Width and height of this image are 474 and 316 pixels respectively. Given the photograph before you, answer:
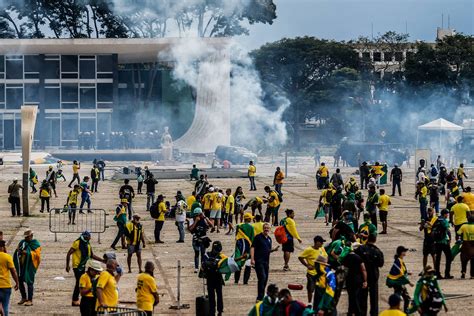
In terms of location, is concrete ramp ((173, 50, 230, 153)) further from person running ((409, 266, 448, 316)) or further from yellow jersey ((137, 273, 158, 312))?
person running ((409, 266, 448, 316))

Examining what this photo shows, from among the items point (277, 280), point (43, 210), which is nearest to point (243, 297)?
point (277, 280)

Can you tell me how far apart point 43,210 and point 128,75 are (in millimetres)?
53933

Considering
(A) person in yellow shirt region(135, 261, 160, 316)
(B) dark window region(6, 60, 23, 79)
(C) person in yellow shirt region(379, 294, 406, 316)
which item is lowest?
(A) person in yellow shirt region(135, 261, 160, 316)

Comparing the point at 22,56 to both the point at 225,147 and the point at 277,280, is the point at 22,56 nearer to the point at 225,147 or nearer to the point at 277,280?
the point at 225,147

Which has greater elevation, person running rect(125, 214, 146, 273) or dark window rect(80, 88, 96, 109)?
dark window rect(80, 88, 96, 109)

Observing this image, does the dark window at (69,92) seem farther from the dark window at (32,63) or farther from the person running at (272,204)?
the person running at (272,204)

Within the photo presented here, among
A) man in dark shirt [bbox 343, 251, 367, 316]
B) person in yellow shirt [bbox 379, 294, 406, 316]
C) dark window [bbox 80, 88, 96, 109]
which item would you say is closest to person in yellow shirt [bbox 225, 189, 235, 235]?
man in dark shirt [bbox 343, 251, 367, 316]

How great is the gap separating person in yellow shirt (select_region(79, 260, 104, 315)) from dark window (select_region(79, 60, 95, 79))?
70.7m

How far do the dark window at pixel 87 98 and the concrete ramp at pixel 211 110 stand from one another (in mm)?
8591

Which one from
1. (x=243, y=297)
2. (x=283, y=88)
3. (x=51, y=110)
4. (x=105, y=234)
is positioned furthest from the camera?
(x=283, y=88)

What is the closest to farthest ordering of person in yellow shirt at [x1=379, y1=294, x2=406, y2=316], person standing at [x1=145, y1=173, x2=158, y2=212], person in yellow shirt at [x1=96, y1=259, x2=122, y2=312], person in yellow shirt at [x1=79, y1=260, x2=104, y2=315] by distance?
person in yellow shirt at [x1=379, y1=294, x2=406, y2=316] → person in yellow shirt at [x1=96, y1=259, x2=122, y2=312] → person in yellow shirt at [x1=79, y1=260, x2=104, y2=315] → person standing at [x1=145, y1=173, x2=158, y2=212]

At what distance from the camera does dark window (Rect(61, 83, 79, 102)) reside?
84.9 metres

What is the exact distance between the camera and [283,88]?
100250 mm

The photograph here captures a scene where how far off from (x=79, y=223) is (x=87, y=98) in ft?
178
